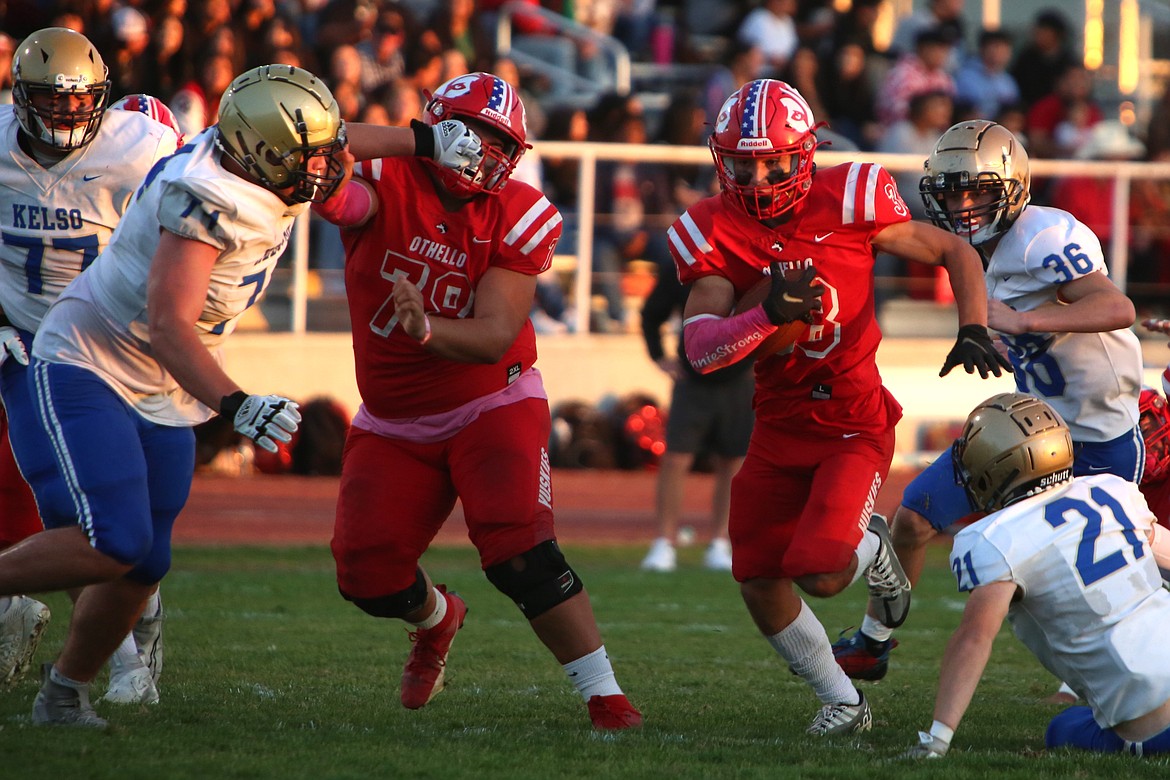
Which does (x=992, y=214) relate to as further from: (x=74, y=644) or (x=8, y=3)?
(x=8, y=3)

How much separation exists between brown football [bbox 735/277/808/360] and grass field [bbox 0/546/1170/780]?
1163 mm

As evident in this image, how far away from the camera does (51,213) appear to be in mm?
5301

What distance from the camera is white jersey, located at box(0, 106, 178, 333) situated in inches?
209

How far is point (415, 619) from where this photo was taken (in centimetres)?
512

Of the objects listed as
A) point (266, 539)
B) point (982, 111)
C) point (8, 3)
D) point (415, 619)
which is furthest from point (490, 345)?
point (982, 111)

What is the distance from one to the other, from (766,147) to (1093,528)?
1482 mm

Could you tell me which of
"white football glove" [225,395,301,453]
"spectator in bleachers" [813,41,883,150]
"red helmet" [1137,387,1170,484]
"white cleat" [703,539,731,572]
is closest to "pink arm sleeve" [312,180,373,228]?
"white football glove" [225,395,301,453]

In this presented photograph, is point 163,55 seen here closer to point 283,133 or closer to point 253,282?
point 253,282

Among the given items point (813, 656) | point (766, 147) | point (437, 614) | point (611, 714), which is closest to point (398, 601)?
point (437, 614)

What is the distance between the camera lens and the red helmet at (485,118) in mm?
4750

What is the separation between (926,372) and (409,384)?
8.86m

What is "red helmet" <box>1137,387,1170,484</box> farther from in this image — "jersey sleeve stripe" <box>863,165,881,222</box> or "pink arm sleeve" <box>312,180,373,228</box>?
"pink arm sleeve" <box>312,180,373,228</box>

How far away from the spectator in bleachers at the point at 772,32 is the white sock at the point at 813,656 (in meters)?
10.6

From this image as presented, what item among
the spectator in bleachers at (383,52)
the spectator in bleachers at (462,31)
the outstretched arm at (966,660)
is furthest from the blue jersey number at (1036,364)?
the spectator in bleachers at (462,31)
